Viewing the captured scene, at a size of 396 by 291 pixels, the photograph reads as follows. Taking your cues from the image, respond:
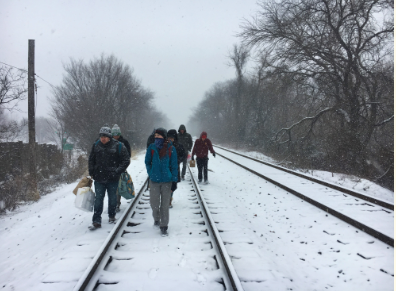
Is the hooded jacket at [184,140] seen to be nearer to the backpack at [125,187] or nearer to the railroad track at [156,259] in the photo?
the backpack at [125,187]

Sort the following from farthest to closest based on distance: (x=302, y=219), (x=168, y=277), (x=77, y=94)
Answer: (x=77, y=94) → (x=302, y=219) → (x=168, y=277)

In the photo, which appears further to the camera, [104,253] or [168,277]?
[104,253]

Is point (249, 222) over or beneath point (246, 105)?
beneath

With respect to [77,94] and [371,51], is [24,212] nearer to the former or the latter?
[371,51]

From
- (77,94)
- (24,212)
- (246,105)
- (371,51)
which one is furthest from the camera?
(246,105)

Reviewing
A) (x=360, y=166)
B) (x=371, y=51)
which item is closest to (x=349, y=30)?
(x=371, y=51)

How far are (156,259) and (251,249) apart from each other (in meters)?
1.54

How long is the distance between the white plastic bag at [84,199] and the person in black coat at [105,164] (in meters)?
0.17

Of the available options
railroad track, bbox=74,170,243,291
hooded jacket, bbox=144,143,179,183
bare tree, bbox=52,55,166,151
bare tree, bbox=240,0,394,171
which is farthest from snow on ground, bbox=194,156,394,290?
bare tree, bbox=52,55,166,151

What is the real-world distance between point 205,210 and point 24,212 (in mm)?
5988

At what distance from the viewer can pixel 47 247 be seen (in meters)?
4.52

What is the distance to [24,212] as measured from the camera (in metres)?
7.94

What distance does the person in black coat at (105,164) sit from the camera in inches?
192

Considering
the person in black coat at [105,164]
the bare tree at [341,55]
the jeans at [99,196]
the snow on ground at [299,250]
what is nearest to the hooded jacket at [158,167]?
the person in black coat at [105,164]
